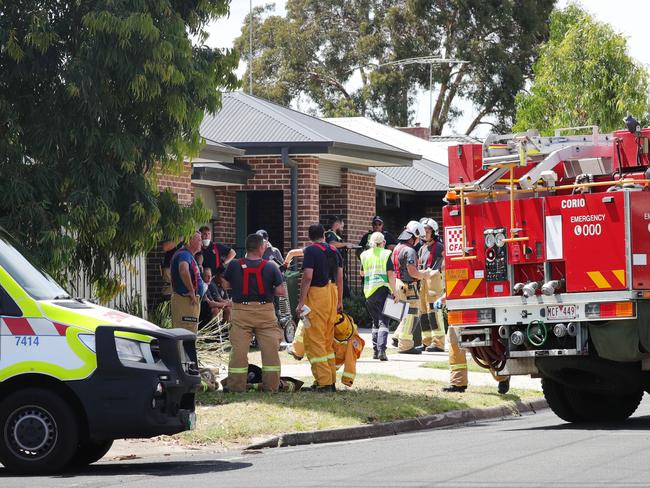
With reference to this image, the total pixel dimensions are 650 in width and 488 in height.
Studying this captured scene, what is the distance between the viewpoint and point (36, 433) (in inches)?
412

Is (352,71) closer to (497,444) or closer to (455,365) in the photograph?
(455,365)

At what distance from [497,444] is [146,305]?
10226 mm

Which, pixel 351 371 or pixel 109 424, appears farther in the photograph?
pixel 351 371

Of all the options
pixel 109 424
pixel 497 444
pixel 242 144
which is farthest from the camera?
pixel 242 144

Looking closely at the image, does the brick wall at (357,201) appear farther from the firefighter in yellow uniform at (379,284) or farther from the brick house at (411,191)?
the firefighter in yellow uniform at (379,284)

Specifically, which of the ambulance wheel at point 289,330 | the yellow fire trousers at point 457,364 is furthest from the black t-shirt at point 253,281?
the ambulance wheel at point 289,330

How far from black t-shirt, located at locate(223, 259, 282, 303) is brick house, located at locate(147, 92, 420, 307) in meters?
8.16

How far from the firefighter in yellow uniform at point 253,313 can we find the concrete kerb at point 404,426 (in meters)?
1.81

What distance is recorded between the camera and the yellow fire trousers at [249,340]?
1502cm

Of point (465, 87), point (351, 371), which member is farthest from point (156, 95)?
point (465, 87)

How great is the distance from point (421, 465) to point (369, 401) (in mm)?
4180

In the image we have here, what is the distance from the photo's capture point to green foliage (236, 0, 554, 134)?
53000 millimetres

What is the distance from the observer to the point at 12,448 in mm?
10445

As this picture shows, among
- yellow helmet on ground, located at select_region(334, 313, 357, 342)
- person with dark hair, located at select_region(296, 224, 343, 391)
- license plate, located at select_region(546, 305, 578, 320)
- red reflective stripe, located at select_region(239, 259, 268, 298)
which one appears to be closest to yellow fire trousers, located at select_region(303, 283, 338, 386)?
person with dark hair, located at select_region(296, 224, 343, 391)
